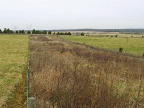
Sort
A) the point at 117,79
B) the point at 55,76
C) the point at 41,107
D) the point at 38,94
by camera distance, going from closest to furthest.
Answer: the point at 41,107, the point at 38,94, the point at 55,76, the point at 117,79

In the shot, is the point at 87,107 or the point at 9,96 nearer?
the point at 87,107

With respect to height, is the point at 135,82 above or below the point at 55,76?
below

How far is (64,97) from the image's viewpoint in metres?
5.58

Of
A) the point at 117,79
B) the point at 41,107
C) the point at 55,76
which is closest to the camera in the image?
the point at 41,107

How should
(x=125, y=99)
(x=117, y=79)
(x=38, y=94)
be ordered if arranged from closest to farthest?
(x=125, y=99), (x=38, y=94), (x=117, y=79)

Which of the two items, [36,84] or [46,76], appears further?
[46,76]

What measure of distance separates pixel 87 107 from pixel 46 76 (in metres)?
3.43

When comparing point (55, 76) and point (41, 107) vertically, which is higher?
point (55, 76)

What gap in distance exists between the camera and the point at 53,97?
5.89 m

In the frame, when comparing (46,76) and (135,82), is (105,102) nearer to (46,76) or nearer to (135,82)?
(46,76)

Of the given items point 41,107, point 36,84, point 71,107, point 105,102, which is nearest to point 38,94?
point 36,84

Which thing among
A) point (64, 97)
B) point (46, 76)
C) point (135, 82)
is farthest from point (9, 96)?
point (135, 82)

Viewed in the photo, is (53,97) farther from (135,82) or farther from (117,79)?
(135,82)

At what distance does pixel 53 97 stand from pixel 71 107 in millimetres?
1178
